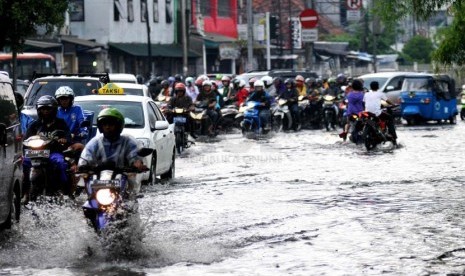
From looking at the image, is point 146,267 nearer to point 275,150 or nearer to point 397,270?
point 397,270

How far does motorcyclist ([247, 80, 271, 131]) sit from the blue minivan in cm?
644

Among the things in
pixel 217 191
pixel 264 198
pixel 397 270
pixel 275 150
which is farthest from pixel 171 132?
pixel 397 270

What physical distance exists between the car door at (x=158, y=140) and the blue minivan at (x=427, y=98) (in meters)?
21.9

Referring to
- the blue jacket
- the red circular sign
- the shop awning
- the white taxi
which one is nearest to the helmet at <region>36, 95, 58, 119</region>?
the blue jacket

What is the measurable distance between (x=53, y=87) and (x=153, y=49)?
5050 cm

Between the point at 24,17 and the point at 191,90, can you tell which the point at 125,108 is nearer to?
the point at 24,17

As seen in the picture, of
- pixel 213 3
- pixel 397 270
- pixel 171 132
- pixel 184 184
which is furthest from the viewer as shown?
pixel 213 3

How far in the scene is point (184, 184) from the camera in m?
20.2

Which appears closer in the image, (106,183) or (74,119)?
(106,183)

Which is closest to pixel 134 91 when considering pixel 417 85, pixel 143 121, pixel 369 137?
pixel 369 137

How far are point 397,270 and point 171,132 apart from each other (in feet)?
38.2

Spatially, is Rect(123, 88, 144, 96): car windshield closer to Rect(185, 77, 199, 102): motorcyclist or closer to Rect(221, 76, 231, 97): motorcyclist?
Rect(185, 77, 199, 102): motorcyclist

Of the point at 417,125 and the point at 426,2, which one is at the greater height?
the point at 426,2

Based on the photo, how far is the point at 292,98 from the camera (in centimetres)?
3984
